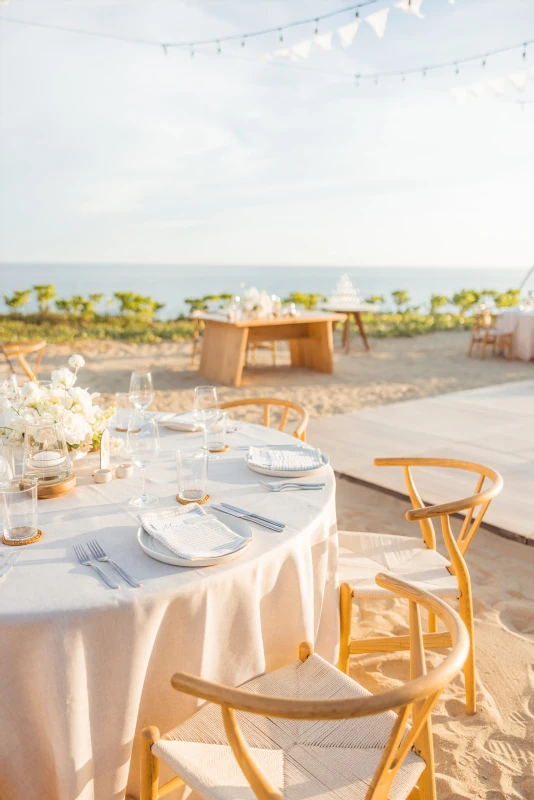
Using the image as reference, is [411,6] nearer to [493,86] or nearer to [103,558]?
[493,86]

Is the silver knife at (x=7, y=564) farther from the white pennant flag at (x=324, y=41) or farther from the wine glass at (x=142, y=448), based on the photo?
the white pennant flag at (x=324, y=41)

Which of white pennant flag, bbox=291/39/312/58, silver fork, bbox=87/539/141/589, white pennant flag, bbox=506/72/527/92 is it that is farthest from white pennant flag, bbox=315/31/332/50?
silver fork, bbox=87/539/141/589

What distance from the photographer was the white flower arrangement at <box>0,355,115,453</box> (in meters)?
1.70

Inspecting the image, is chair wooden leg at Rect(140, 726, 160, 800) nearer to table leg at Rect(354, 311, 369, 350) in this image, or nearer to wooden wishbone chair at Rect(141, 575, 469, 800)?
wooden wishbone chair at Rect(141, 575, 469, 800)

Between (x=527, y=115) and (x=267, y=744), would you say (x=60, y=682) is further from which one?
(x=527, y=115)

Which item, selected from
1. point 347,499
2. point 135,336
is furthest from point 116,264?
point 347,499

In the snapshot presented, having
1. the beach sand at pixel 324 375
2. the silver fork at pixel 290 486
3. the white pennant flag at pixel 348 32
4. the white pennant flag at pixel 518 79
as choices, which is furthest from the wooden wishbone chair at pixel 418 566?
the white pennant flag at pixel 518 79

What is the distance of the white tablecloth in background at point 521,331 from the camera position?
9578mm

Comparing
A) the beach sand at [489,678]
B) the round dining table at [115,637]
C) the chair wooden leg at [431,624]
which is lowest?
the beach sand at [489,678]

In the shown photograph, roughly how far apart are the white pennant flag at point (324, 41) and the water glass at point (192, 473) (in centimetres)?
657

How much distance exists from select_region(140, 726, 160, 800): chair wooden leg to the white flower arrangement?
0.86 m

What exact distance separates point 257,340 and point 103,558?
6763mm

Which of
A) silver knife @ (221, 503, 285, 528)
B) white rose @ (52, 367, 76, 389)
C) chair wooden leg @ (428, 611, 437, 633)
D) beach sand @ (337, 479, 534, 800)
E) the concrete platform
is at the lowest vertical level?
beach sand @ (337, 479, 534, 800)

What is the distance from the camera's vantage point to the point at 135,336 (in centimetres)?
1108
